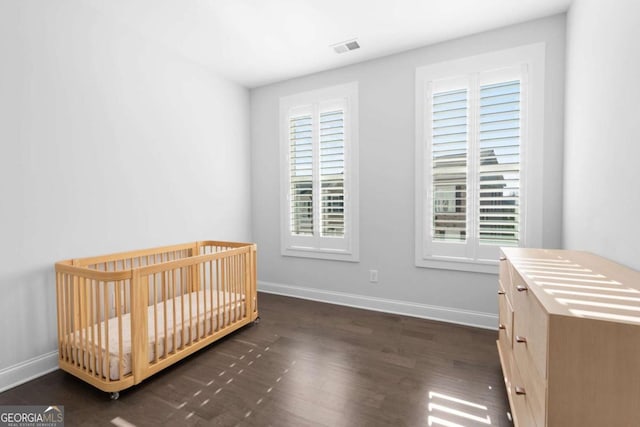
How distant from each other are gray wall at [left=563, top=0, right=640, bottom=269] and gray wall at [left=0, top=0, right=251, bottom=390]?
318 centimetres

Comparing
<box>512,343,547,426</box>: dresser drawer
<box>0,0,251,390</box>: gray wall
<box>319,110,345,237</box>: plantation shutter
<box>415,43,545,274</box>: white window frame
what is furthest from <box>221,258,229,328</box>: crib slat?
<box>512,343,547,426</box>: dresser drawer

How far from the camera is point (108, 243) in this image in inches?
90.7

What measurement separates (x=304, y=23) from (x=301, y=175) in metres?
1.53

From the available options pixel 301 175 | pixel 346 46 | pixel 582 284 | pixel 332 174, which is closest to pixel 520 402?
pixel 582 284

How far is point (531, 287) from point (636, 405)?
38 cm

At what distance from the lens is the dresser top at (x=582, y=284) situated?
0.80 meters

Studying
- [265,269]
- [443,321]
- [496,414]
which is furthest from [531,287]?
[265,269]

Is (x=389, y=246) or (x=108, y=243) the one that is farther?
(x=389, y=246)

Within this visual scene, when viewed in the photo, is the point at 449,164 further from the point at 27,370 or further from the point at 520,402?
the point at 27,370

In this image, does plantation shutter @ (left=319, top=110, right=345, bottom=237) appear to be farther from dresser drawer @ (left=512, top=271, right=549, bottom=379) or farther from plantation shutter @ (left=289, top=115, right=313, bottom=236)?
dresser drawer @ (left=512, top=271, right=549, bottom=379)

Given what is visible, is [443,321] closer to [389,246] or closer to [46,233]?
[389,246]

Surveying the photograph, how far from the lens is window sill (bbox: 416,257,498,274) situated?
2533 mm

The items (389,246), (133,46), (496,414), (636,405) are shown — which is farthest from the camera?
(389,246)

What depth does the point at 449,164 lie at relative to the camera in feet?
8.72
